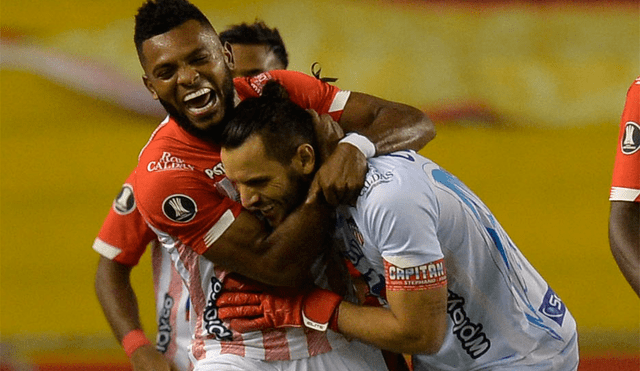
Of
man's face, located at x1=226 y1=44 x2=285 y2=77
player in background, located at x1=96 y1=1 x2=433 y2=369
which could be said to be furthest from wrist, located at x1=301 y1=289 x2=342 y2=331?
man's face, located at x1=226 y1=44 x2=285 y2=77

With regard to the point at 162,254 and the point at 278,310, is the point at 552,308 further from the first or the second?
the point at 162,254

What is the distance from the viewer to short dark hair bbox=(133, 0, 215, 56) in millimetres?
2752

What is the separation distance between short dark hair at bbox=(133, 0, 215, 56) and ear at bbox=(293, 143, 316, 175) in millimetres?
527

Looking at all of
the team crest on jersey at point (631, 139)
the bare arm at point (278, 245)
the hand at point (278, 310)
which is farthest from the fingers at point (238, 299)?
the team crest on jersey at point (631, 139)

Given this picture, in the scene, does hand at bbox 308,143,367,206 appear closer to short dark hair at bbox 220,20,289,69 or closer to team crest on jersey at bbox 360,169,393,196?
team crest on jersey at bbox 360,169,393,196

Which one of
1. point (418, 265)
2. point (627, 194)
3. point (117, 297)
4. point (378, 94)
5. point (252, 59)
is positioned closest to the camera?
point (418, 265)

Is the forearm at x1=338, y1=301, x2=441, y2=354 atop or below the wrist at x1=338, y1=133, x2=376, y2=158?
below

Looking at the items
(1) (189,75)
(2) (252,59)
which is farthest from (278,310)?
(2) (252,59)

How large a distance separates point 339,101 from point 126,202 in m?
0.92

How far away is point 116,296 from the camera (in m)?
3.49

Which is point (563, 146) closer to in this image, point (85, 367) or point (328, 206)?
point (85, 367)

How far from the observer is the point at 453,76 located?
6.73 meters

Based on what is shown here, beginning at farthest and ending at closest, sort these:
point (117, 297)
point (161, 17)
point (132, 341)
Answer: point (117, 297), point (132, 341), point (161, 17)

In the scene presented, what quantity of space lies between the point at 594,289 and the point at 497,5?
205 centimetres
